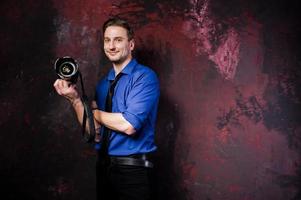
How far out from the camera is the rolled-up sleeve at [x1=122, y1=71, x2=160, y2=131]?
204cm

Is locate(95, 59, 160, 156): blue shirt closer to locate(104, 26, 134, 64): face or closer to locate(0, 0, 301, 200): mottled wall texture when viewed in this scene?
locate(104, 26, 134, 64): face

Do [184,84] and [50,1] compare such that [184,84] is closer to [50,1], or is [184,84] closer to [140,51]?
[140,51]

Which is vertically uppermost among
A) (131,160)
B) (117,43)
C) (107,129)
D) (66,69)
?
(117,43)

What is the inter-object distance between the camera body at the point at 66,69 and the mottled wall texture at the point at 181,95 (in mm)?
910

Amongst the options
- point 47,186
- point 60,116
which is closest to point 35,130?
point 60,116

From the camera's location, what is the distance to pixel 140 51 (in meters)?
2.90

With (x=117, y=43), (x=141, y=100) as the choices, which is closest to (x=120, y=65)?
(x=117, y=43)

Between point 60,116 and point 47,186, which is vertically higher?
point 60,116

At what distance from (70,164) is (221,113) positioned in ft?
4.51

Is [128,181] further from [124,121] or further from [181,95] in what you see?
[181,95]

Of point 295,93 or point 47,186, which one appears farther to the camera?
point 47,186

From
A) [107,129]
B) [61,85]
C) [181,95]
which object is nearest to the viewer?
[61,85]

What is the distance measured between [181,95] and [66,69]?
1.14 m

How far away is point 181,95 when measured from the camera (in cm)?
287
